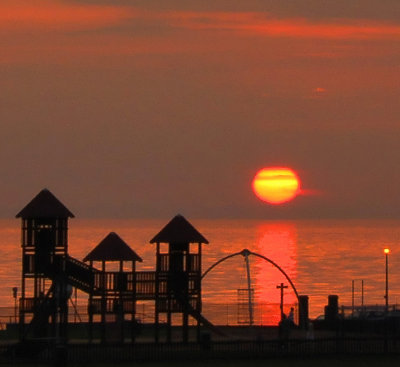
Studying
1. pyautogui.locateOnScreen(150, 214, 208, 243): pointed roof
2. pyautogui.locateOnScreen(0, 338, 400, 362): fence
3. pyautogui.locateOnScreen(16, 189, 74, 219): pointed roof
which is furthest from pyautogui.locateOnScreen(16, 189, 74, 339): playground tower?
pyautogui.locateOnScreen(0, 338, 400, 362): fence

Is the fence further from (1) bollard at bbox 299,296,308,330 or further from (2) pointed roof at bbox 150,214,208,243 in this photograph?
(1) bollard at bbox 299,296,308,330

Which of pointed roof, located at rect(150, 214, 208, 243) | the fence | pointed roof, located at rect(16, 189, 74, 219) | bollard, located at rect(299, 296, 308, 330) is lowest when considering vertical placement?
the fence

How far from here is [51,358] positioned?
167 ft

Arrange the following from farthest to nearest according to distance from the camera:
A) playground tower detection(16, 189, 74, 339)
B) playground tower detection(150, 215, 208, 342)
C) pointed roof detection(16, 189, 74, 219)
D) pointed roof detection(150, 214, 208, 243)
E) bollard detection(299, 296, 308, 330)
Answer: bollard detection(299, 296, 308, 330), pointed roof detection(150, 214, 208, 243), playground tower detection(150, 215, 208, 342), pointed roof detection(16, 189, 74, 219), playground tower detection(16, 189, 74, 339)

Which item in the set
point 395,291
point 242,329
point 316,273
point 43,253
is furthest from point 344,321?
point 316,273

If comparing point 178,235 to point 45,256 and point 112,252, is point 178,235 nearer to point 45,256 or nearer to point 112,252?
point 112,252

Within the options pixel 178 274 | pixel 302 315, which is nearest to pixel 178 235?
pixel 178 274

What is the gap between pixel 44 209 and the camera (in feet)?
196

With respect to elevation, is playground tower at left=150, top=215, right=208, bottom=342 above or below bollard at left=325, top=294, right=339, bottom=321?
above

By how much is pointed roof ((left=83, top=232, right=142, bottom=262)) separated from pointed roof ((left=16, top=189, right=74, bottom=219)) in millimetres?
2660

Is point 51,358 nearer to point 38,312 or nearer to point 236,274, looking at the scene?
point 38,312

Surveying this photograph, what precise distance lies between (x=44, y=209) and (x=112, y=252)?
170 inches

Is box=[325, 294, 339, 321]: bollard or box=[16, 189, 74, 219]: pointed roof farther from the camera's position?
box=[325, 294, 339, 321]: bollard

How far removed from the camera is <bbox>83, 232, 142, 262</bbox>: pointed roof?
202 ft
